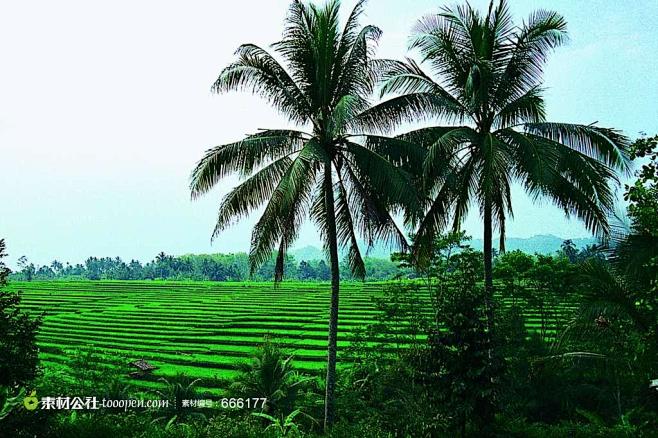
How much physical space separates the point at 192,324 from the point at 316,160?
3045cm

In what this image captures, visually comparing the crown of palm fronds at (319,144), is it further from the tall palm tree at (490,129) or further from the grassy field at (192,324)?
the grassy field at (192,324)

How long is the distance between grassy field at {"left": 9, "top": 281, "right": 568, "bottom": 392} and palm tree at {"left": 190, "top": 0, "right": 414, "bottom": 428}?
39.4 feet

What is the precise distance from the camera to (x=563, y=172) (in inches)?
446

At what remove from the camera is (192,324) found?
38.5 metres

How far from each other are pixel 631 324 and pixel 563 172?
3441 mm

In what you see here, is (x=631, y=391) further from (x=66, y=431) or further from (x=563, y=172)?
(x=66, y=431)

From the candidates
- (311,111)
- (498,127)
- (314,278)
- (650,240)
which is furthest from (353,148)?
(314,278)

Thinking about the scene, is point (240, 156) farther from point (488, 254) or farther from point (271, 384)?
point (271, 384)

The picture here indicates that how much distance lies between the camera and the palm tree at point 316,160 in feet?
35.9

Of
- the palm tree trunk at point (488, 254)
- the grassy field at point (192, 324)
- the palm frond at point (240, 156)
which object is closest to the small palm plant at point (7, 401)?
the palm frond at point (240, 156)

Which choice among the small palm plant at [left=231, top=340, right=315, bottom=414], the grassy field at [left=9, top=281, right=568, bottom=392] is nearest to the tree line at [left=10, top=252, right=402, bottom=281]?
the grassy field at [left=9, top=281, right=568, bottom=392]

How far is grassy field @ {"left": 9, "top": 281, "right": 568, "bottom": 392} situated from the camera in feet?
92.1

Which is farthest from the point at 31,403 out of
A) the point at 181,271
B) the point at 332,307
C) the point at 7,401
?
the point at 181,271

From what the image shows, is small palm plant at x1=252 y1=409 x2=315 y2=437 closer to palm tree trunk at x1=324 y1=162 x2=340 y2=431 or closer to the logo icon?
palm tree trunk at x1=324 y1=162 x2=340 y2=431
